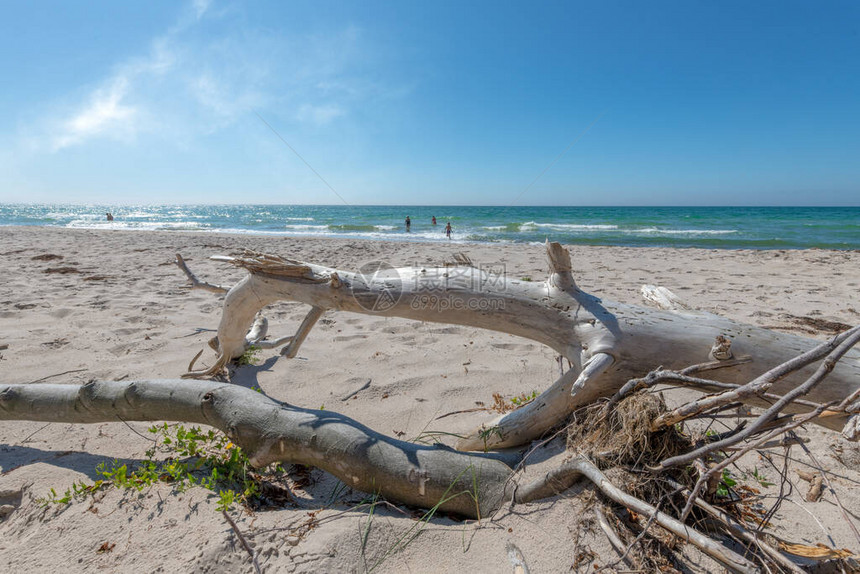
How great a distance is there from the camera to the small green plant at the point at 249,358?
3.61 meters

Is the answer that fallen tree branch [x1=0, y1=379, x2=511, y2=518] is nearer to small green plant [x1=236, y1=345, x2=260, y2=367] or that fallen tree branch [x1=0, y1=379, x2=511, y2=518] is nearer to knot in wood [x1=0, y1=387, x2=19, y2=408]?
knot in wood [x1=0, y1=387, x2=19, y2=408]

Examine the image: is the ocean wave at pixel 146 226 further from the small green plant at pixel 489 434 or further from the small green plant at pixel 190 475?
the small green plant at pixel 489 434

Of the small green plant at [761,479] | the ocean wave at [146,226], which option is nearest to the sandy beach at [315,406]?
the small green plant at [761,479]

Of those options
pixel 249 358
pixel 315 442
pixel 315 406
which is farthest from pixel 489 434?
pixel 249 358

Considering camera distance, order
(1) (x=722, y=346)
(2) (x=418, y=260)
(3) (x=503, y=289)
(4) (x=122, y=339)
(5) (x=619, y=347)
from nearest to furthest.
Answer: (1) (x=722, y=346), (5) (x=619, y=347), (3) (x=503, y=289), (4) (x=122, y=339), (2) (x=418, y=260)

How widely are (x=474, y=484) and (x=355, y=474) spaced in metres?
0.57

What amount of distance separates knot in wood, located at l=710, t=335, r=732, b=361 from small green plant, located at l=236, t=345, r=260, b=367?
11.6 feet

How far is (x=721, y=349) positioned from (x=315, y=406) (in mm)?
2641

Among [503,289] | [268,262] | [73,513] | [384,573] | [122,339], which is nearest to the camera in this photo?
[384,573]

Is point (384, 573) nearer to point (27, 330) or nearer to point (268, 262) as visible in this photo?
point (268, 262)

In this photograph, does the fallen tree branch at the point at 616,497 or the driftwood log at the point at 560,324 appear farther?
the driftwood log at the point at 560,324

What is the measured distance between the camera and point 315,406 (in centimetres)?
303

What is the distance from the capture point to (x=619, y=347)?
6.86ft

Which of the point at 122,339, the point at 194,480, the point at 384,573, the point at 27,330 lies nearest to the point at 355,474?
the point at 384,573
